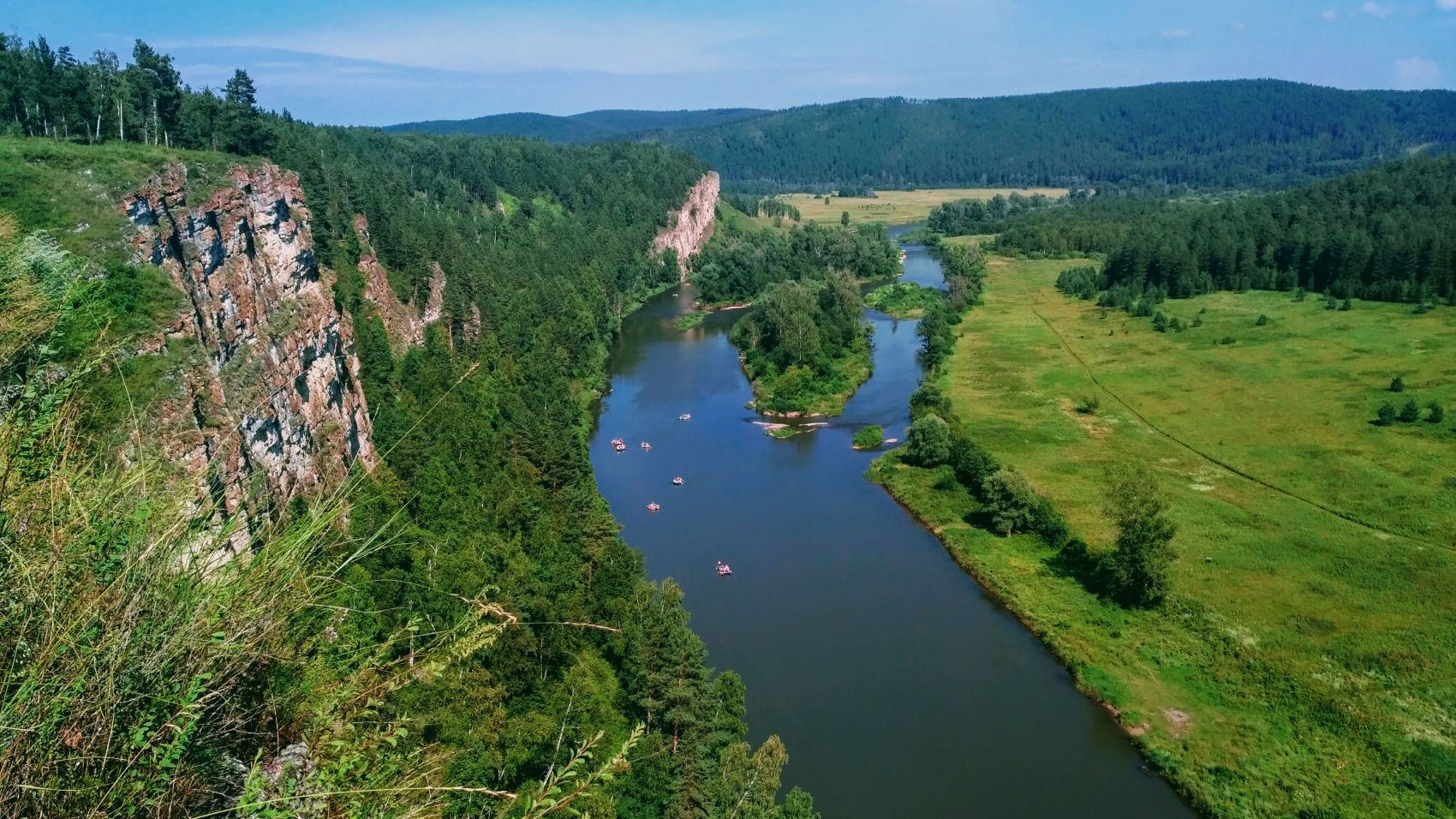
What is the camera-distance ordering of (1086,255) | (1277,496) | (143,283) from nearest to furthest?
(143,283) < (1277,496) < (1086,255)

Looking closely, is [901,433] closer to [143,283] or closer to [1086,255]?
[143,283]

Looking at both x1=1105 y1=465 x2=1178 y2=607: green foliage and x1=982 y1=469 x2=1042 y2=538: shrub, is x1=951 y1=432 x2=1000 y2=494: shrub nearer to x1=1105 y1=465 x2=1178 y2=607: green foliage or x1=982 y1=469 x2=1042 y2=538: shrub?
x1=982 y1=469 x2=1042 y2=538: shrub

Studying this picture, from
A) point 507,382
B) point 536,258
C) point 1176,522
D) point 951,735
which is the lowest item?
point 951,735

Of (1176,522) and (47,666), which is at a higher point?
(47,666)

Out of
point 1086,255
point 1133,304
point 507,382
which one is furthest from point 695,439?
point 1086,255

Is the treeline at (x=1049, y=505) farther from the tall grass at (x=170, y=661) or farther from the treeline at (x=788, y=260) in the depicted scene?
the treeline at (x=788, y=260)

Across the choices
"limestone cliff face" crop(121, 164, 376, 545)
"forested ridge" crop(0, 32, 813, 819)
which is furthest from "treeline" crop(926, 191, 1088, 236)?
"limestone cliff face" crop(121, 164, 376, 545)

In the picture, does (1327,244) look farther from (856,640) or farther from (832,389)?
(856,640)
